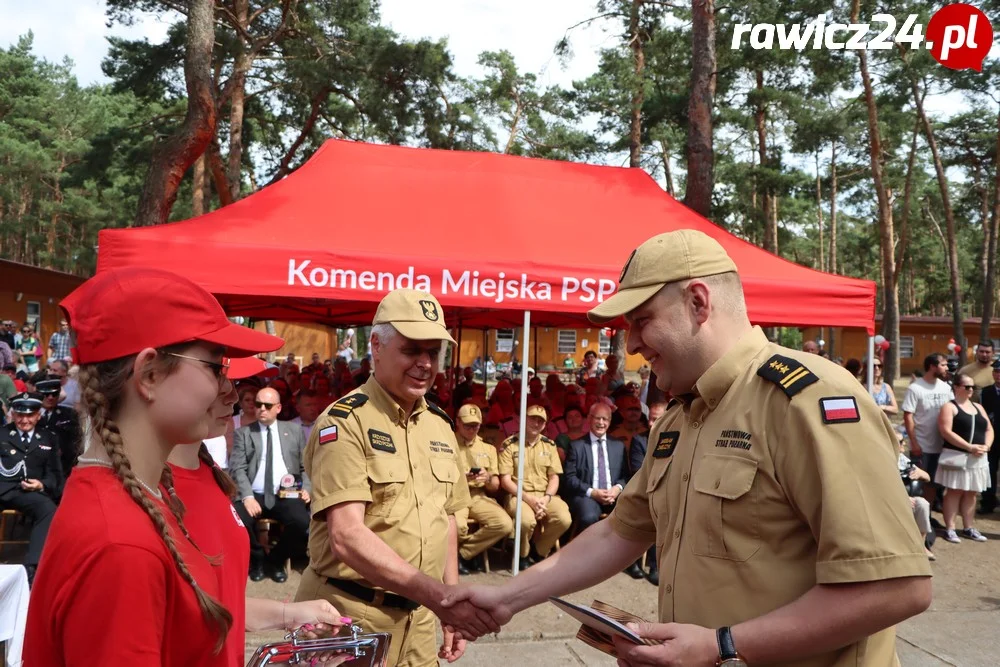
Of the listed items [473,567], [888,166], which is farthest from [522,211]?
[888,166]

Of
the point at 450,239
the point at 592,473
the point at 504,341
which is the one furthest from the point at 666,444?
the point at 504,341

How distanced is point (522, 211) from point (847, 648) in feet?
19.3

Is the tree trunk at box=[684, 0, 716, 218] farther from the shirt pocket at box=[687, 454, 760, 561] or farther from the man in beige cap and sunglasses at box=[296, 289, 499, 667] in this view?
the shirt pocket at box=[687, 454, 760, 561]

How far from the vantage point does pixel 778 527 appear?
155cm

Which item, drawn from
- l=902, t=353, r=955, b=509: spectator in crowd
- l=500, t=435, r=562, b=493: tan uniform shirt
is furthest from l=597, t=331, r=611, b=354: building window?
l=500, t=435, r=562, b=493: tan uniform shirt

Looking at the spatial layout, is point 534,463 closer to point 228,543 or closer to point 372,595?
point 372,595

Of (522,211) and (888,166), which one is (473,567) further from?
(888,166)

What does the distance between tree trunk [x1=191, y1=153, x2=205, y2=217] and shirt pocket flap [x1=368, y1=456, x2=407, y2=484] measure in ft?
56.9

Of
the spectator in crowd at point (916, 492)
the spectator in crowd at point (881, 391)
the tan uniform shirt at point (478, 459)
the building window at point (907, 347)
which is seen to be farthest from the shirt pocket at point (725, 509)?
the building window at point (907, 347)

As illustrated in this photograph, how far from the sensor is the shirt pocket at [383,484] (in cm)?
253

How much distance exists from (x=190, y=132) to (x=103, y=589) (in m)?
10.3

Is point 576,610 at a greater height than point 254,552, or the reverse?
point 576,610

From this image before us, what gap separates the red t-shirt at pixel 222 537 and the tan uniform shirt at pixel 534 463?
529 cm

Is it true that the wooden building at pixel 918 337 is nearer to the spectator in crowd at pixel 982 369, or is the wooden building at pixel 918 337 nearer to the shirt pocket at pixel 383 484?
the spectator in crowd at pixel 982 369
